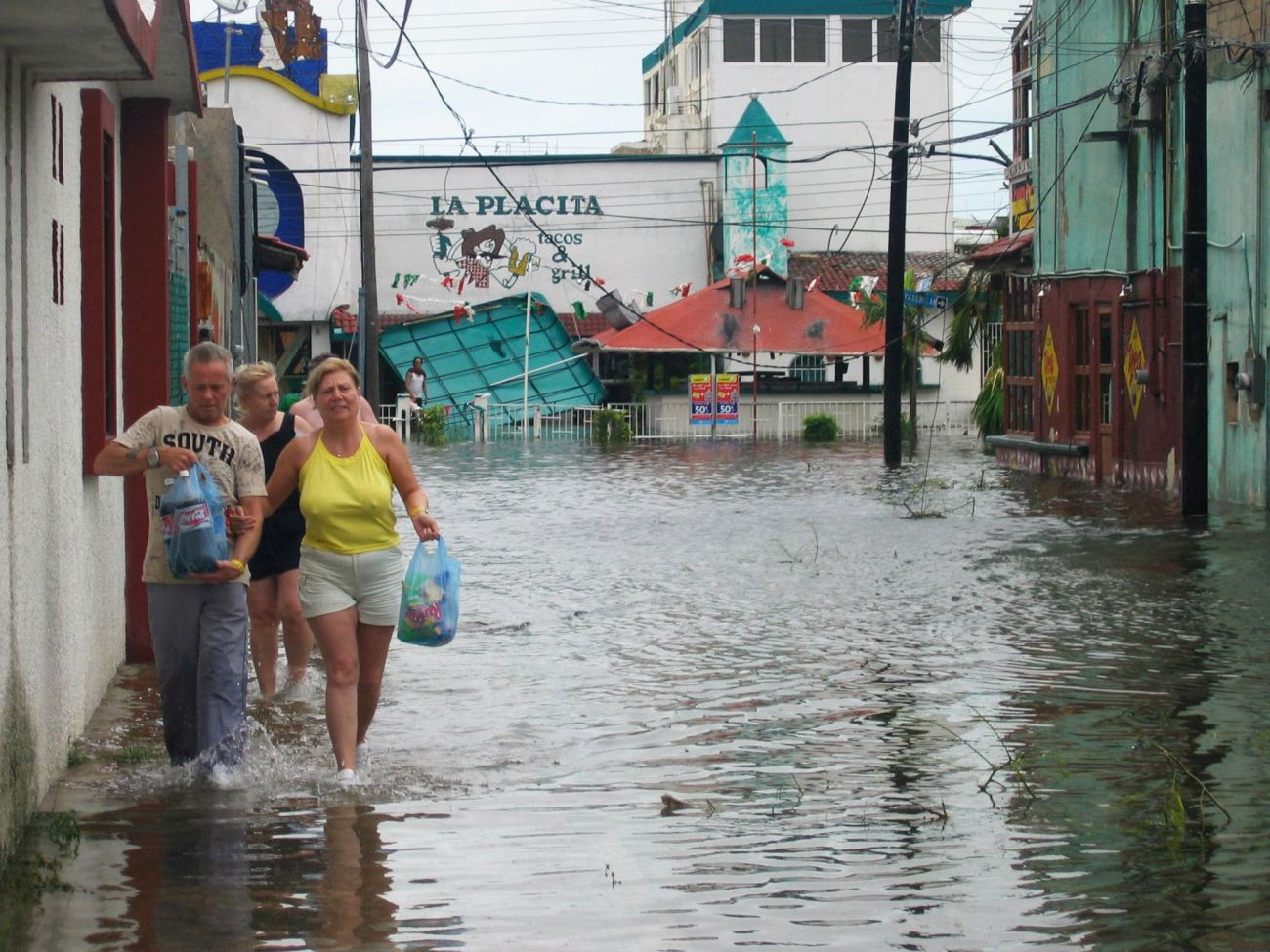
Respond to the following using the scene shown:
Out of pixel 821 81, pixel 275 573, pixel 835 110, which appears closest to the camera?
pixel 275 573

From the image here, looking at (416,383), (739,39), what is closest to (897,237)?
(416,383)

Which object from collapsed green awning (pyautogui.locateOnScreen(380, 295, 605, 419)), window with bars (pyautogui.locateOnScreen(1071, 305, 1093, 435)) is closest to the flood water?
window with bars (pyautogui.locateOnScreen(1071, 305, 1093, 435))

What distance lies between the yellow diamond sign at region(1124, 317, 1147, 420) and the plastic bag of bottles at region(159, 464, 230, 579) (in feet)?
59.0

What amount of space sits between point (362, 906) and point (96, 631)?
11.7ft

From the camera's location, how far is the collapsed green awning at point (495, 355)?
4572cm

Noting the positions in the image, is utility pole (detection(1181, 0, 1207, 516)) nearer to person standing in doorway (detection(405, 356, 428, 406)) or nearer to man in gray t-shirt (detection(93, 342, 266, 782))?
man in gray t-shirt (detection(93, 342, 266, 782))

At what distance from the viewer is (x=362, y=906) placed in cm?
576

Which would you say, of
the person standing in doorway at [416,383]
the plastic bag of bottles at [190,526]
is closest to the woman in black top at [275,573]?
the plastic bag of bottles at [190,526]

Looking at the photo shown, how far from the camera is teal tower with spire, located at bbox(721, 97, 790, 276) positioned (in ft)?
167

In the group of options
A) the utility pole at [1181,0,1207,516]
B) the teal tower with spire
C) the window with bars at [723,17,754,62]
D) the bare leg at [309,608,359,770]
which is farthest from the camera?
the window with bars at [723,17,754,62]

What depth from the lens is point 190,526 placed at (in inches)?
272

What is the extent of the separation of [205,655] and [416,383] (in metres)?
36.7

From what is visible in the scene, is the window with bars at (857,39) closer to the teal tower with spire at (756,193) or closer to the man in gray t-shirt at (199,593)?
the teal tower with spire at (756,193)

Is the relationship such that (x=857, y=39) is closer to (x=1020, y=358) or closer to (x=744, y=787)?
(x=1020, y=358)
